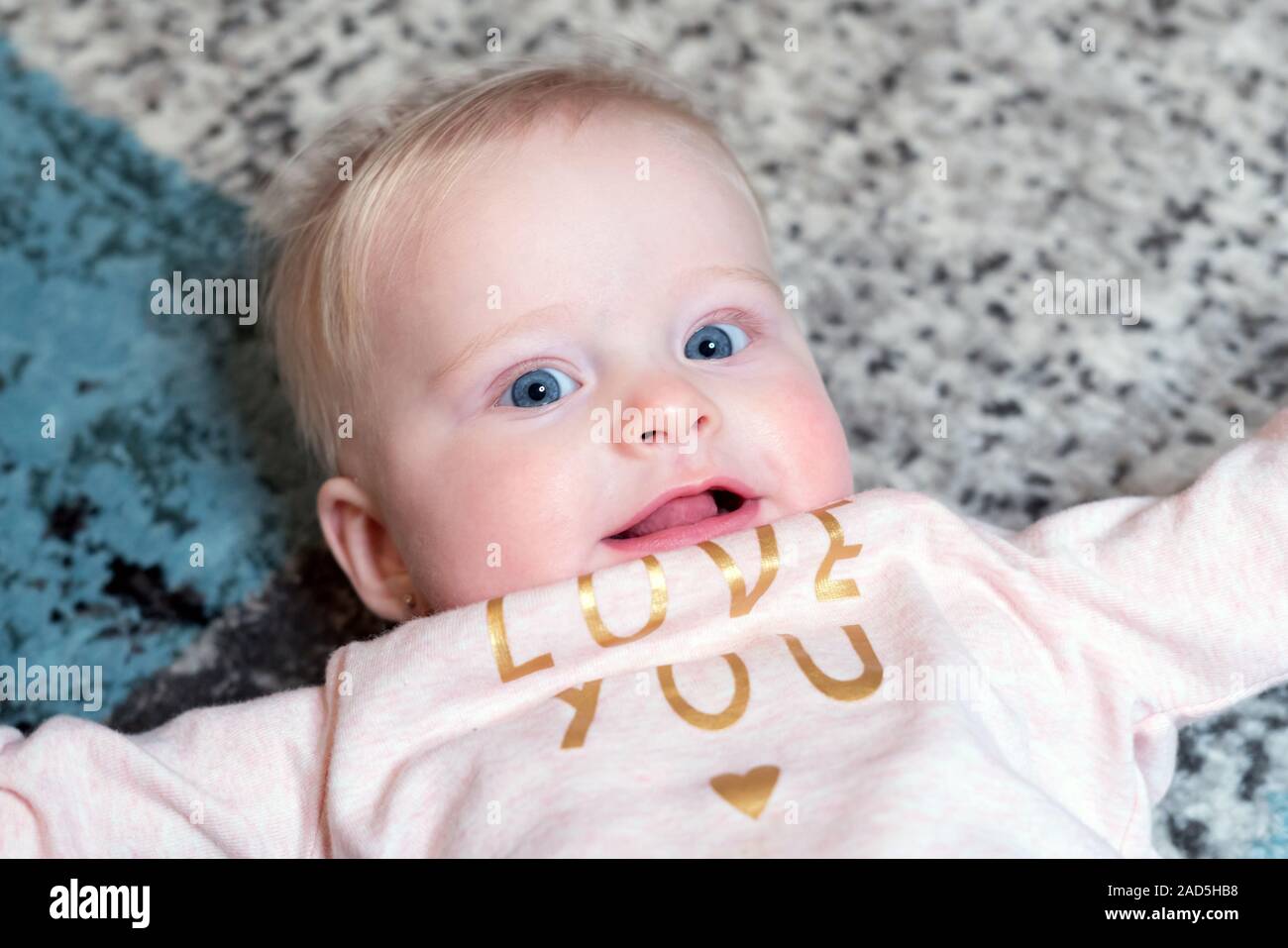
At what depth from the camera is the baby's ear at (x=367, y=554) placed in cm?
125

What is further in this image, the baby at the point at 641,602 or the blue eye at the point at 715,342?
the blue eye at the point at 715,342

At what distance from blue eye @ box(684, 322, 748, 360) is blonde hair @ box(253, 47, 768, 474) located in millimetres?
197

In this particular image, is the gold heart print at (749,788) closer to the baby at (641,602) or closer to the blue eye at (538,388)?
the baby at (641,602)

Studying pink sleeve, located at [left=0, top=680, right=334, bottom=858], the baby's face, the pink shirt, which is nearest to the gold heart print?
the pink shirt

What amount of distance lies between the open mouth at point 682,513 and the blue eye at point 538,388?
11cm

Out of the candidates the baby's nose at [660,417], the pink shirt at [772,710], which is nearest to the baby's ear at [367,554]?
the pink shirt at [772,710]

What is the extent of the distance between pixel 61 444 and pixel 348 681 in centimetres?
51

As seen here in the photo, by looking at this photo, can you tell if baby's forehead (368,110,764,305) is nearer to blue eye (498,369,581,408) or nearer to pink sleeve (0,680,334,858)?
blue eye (498,369,581,408)

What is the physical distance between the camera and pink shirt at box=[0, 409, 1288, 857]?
904mm

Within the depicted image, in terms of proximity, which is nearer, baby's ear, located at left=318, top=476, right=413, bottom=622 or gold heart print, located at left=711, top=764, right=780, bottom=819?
gold heart print, located at left=711, top=764, right=780, bottom=819

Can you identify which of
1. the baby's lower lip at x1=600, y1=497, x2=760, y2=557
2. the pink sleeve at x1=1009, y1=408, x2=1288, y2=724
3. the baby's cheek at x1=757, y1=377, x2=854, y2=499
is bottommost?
the pink sleeve at x1=1009, y1=408, x2=1288, y2=724

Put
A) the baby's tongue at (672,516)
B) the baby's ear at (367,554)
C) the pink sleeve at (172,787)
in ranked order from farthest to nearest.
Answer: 1. the baby's ear at (367,554)
2. the baby's tongue at (672,516)
3. the pink sleeve at (172,787)
